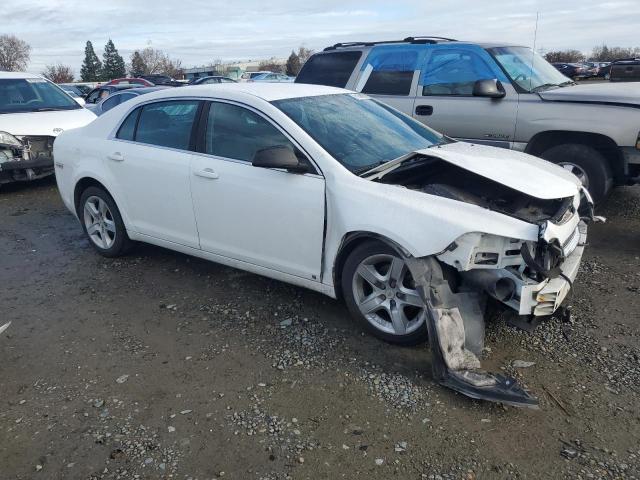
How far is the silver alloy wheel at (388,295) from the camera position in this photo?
347 cm

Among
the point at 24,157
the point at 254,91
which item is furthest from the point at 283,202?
the point at 24,157

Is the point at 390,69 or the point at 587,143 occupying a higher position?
the point at 390,69

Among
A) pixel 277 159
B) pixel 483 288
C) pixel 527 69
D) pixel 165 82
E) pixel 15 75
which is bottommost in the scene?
pixel 483 288

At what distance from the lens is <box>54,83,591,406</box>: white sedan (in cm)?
318

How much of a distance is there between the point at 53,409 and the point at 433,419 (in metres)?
2.17

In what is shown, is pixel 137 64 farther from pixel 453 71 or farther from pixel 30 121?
pixel 453 71

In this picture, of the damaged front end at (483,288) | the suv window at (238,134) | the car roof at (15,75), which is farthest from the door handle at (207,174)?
the car roof at (15,75)

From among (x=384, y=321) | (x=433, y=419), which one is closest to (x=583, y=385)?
(x=433, y=419)

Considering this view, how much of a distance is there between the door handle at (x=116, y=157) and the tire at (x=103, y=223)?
1.33ft

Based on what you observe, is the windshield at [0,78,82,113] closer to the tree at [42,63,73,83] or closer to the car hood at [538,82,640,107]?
the car hood at [538,82,640,107]

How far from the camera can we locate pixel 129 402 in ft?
10.4

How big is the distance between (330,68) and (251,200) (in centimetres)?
414

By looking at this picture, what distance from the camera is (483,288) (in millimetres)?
3268

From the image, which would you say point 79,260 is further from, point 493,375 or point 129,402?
point 493,375
